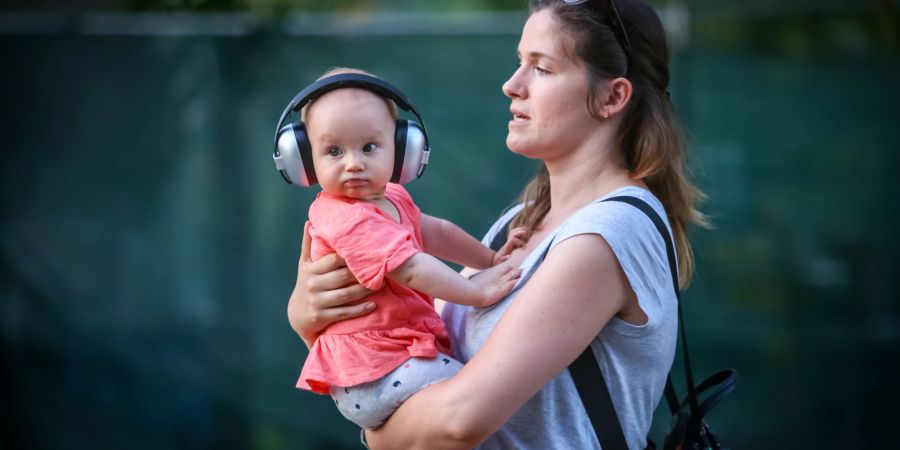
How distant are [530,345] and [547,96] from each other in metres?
0.62

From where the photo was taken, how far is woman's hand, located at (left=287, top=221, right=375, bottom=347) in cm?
203

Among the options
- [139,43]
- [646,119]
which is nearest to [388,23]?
[139,43]

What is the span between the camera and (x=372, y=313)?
2035 mm

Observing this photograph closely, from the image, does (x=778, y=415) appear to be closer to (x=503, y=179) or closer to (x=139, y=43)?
(x=503, y=179)

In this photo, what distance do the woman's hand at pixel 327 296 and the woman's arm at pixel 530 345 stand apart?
0.85 ft

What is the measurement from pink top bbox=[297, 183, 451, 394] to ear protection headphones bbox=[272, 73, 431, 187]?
0.30ft

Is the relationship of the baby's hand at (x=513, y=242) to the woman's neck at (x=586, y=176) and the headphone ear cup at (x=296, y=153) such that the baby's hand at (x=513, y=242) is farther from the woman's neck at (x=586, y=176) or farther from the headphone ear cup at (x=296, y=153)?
the headphone ear cup at (x=296, y=153)

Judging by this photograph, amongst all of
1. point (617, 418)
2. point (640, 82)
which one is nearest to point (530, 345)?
point (617, 418)

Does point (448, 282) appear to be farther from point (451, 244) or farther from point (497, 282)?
point (451, 244)

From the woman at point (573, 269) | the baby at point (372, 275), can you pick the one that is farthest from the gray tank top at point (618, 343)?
the baby at point (372, 275)

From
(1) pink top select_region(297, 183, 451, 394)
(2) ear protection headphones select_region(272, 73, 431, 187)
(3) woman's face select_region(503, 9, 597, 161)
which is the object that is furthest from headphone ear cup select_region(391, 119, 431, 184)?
(3) woman's face select_region(503, 9, 597, 161)

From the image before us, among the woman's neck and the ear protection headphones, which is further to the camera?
the woman's neck

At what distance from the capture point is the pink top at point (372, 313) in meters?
1.96

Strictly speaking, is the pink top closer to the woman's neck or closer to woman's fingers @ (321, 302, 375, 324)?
woman's fingers @ (321, 302, 375, 324)
